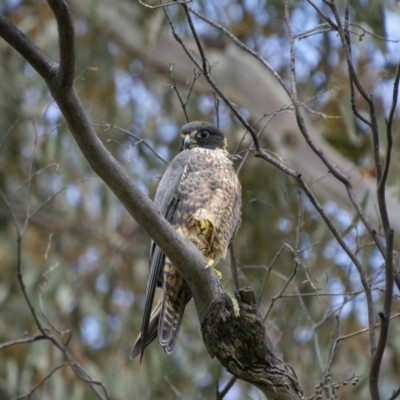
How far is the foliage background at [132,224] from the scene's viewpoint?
5.14m

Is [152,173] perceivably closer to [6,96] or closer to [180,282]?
[6,96]

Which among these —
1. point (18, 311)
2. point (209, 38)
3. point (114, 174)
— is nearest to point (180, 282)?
point (114, 174)

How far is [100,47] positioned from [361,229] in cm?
216

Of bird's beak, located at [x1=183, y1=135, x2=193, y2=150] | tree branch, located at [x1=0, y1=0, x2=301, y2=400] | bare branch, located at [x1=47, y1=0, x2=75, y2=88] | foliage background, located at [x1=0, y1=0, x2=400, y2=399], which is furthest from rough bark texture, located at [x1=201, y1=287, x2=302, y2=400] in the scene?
foliage background, located at [x1=0, y1=0, x2=400, y2=399]

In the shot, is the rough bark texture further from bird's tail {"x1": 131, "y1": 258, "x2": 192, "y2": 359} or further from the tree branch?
bird's tail {"x1": 131, "y1": 258, "x2": 192, "y2": 359}

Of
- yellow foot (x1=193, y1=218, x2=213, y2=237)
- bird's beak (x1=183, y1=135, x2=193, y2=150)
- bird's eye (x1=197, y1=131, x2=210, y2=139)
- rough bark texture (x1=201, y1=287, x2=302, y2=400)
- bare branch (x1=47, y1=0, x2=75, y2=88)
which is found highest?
bird's eye (x1=197, y1=131, x2=210, y2=139)

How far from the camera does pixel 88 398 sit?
5094 mm

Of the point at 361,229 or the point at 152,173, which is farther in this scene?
the point at 152,173

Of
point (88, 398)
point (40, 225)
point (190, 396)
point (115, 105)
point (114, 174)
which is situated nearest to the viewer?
point (114, 174)

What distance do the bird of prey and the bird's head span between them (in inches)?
5.6

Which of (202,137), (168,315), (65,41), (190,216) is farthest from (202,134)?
(65,41)

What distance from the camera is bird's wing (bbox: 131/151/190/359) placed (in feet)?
8.90

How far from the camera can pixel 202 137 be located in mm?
3633

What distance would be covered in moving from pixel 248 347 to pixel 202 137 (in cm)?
151
